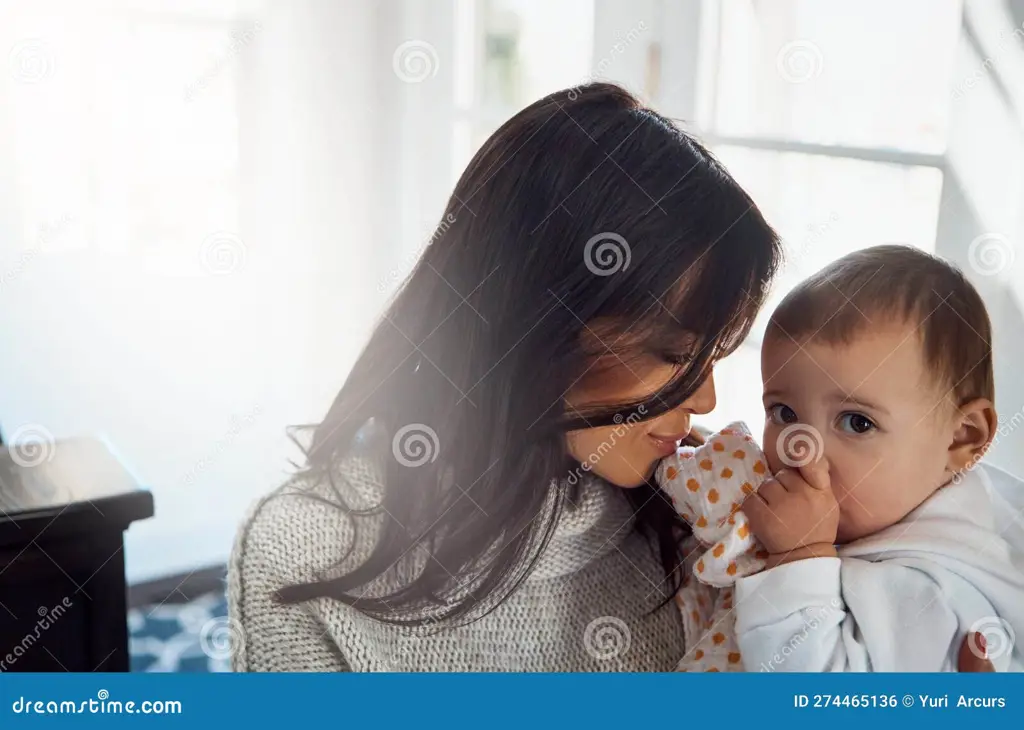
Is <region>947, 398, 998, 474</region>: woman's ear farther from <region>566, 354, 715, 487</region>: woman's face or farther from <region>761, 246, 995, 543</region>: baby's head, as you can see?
<region>566, 354, 715, 487</region>: woman's face

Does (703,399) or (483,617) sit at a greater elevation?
(703,399)

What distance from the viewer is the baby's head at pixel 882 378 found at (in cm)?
79

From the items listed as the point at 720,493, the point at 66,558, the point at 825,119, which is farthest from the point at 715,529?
the point at 66,558

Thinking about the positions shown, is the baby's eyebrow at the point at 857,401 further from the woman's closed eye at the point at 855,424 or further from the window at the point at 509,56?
the window at the point at 509,56

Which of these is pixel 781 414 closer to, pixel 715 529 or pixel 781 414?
pixel 781 414

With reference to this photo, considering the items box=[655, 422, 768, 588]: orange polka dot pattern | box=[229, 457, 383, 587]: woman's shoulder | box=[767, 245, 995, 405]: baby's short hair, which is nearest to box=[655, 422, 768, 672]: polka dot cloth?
box=[655, 422, 768, 588]: orange polka dot pattern

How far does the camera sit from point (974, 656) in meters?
0.84

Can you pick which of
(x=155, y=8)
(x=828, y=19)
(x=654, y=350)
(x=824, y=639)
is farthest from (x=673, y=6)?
(x=824, y=639)

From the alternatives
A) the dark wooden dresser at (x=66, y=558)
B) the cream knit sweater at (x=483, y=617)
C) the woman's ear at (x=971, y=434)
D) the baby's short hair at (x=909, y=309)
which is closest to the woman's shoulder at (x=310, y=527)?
the cream knit sweater at (x=483, y=617)

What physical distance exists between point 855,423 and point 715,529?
0.47 ft

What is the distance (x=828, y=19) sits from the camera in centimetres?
87

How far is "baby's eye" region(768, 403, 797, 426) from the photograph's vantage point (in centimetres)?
83

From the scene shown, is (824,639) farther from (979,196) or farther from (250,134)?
(250,134)

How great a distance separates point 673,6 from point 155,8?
45cm
